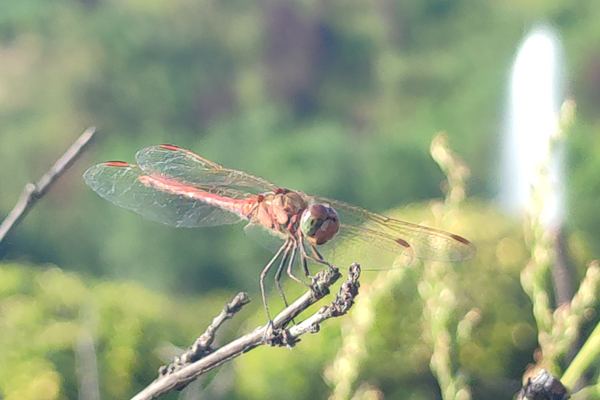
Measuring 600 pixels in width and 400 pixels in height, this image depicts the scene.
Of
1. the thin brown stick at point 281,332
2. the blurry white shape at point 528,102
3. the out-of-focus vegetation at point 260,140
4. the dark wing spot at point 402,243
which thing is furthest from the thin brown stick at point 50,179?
the blurry white shape at point 528,102

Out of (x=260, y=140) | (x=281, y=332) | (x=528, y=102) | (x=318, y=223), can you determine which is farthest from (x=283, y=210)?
(x=528, y=102)

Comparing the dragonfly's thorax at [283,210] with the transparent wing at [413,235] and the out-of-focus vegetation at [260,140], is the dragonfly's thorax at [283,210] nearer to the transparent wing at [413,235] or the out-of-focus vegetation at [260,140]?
the transparent wing at [413,235]

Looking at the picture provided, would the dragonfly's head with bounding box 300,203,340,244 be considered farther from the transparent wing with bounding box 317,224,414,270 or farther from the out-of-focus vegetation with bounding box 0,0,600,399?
the out-of-focus vegetation with bounding box 0,0,600,399

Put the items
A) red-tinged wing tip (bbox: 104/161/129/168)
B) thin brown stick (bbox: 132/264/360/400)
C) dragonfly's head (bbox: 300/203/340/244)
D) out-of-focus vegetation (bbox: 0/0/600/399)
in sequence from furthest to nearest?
out-of-focus vegetation (bbox: 0/0/600/399), red-tinged wing tip (bbox: 104/161/129/168), dragonfly's head (bbox: 300/203/340/244), thin brown stick (bbox: 132/264/360/400)

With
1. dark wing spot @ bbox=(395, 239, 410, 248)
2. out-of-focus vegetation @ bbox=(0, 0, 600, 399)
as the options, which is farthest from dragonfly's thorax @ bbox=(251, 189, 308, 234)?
out-of-focus vegetation @ bbox=(0, 0, 600, 399)

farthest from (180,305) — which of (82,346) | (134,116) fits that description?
(134,116)

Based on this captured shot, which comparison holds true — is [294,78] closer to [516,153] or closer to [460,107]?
[460,107]
